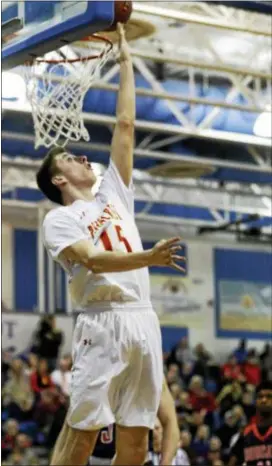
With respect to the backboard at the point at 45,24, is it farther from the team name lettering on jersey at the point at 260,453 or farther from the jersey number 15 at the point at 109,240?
the team name lettering on jersey at the point at 260,453

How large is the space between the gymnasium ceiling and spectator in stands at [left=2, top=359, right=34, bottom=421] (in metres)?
3.44

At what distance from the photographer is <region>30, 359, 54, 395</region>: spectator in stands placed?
19547mm

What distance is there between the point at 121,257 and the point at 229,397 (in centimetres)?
1661

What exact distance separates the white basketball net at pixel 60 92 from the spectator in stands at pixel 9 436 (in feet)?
31.4

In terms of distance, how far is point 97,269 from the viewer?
593cm

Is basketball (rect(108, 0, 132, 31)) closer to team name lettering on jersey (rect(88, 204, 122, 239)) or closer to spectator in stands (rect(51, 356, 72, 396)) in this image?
team name lettering on jersey (rect(88, 204, 122, 239))

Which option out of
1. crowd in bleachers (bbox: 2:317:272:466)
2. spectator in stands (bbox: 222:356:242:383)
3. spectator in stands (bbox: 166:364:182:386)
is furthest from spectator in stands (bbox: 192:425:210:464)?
spectator in stands (bbox: 222:356:242:383)

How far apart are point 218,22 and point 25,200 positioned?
12377 millimetres

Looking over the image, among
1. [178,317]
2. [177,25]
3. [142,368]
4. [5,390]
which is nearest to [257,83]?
[177,25]

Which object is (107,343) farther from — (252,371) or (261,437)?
(252,371)

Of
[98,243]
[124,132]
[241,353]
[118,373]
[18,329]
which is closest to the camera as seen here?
[118,373]

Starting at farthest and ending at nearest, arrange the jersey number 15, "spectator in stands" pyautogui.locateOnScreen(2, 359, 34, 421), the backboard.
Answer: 1. "spectator in stands" pyautogui.locateOnScreen(2, 359, 34, 421)
2. the backboard
3. the jersey number 15

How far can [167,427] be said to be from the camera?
23.1 feet

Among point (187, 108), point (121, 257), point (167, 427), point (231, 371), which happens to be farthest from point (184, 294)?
point (121, 257)
